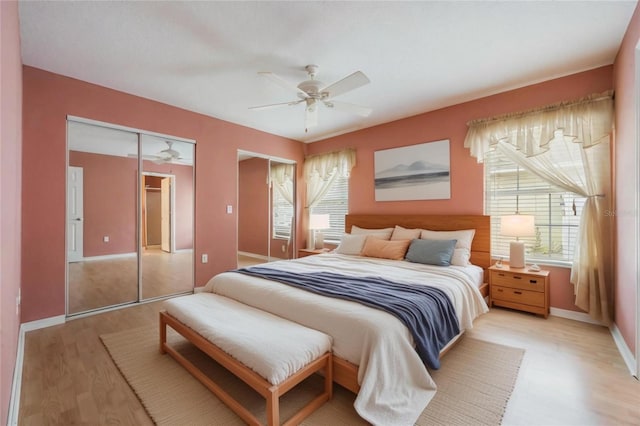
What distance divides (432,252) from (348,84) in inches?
80.5

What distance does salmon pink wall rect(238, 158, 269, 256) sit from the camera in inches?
194

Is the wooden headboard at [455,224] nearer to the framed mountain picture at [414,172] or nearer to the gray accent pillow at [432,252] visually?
the framed mountain picture at [414,172]

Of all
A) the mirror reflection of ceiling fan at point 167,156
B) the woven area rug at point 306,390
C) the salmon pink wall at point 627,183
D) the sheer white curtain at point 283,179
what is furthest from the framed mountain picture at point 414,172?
the mirror reflection of ceiling fan at point 167,156

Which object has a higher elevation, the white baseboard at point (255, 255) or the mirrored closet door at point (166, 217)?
the mirrored closet door at point (166, 217)

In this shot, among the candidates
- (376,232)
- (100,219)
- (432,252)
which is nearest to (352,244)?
(376,232)

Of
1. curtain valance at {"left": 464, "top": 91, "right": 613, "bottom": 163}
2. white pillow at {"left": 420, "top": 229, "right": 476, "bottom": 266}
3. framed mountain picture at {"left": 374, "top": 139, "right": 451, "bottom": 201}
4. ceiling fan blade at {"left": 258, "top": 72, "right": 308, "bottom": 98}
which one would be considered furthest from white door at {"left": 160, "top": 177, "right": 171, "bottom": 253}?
curtain valance at {"left": 464, "top": 91, "right": 613, "bottom": 163}

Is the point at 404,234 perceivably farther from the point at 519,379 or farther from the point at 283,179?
the point at 283,179

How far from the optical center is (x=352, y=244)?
4086 mm

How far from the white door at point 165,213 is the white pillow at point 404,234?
10.2 ft

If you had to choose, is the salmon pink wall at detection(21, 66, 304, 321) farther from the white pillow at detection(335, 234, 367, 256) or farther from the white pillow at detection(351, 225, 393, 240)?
the white pillow at detection(351, 225, 393, 240)

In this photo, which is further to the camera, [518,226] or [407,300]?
[518,226]

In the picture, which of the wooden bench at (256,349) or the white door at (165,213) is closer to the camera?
the wooden bench at (256,349)

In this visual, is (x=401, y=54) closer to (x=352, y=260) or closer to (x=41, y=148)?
(x=352, y=260)

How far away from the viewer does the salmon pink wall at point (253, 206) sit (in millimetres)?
4922
